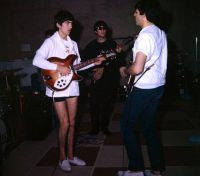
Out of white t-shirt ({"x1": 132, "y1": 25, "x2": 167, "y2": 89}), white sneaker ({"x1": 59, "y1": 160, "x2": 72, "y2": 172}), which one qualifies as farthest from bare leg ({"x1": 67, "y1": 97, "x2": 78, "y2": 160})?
white t-shirt ({"x1": 132, "y1": 25, "x2": 167, "y2": 89})

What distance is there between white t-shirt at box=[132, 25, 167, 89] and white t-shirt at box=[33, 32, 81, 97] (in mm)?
783

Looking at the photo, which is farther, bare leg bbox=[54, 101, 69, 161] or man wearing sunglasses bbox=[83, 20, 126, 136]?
man wearing sunglasses bbox=[83, 20, 126, 136]

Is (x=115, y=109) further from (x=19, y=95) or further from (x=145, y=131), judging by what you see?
(x=145, y=131)

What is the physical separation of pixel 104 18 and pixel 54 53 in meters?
5.23

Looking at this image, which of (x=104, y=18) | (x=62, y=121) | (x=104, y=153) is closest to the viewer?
(x=62, y=121)

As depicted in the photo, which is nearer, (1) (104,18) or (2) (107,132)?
(2) (107,132)

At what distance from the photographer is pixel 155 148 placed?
3354 millimetres

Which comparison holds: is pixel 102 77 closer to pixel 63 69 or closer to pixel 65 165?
pixel 63 69

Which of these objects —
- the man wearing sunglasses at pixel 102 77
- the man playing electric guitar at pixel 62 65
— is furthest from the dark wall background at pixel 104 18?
the man playing electric guitar at pixel 62 65

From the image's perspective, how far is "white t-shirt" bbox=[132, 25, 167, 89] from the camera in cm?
294

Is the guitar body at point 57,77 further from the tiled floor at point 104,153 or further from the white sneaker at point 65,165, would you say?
the tiled floor at point 104,153

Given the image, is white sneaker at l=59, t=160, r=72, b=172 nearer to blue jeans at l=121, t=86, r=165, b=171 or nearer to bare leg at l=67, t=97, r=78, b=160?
bare leg at l=67, t=97, r=78, b=160

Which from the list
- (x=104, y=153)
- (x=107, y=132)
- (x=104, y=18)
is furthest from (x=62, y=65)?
(x=104, y=18)

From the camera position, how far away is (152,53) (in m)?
3.01
